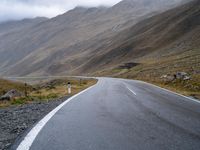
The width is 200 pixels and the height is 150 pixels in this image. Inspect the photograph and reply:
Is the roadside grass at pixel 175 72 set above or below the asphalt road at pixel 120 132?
below

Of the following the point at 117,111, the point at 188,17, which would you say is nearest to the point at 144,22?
the point at 188,17

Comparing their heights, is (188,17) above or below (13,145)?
above

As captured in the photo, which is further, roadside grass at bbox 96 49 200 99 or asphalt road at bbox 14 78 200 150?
roadside grass at bbox 96 49 200 99

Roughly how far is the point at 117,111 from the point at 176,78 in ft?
92.2

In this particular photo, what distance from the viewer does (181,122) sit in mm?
9555

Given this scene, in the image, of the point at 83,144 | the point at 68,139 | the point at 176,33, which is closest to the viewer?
the point at 83,144

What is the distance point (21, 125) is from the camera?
969cm

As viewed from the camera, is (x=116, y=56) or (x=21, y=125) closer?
(x=21, y=125)

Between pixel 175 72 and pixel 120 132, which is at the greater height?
pixel 120 132

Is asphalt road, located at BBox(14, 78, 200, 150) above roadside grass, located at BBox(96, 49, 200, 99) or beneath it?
Answer: above

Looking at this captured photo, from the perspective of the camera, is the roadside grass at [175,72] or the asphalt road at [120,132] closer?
the asphalt road at [120,132]

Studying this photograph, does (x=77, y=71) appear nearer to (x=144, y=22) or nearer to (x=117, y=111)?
(x=144, y=22)

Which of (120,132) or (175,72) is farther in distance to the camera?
(175,72)

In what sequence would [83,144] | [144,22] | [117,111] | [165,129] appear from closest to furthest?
[83,144]
[165,129]
[117,111]
[144,22]
